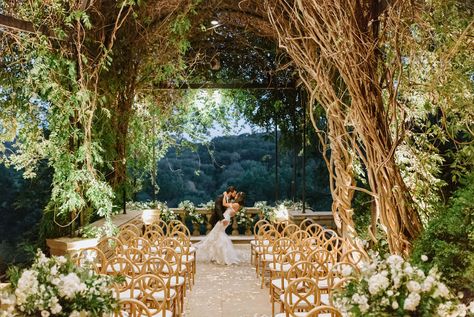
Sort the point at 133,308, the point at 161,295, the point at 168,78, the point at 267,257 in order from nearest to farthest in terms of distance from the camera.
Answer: the point at 133,308
the point at 161,295
the point at 267,257
the point at 168,78

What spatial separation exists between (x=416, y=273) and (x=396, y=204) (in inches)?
53.9

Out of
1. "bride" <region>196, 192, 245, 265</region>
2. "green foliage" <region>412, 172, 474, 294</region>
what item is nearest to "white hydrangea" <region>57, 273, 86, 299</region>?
"green foliage" <region>412, 172, 474, 294</region>

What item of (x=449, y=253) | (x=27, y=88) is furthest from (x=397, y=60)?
(x=27, y=88)

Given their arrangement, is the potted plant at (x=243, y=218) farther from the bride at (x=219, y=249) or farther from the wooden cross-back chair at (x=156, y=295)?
the wooden cross-back chair at (x=156, y=295)

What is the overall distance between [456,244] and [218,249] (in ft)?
18.4

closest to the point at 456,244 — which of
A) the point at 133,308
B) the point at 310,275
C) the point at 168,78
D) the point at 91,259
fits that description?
the point at 310,275

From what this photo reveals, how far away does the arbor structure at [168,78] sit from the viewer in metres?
3.95

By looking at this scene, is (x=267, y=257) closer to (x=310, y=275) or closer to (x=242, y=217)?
(x=310, y=275)

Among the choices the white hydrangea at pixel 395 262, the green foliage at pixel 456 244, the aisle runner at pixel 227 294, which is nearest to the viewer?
the white hydrangea at pixel 395 262

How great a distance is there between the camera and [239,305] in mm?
5758

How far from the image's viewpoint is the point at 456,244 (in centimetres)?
316

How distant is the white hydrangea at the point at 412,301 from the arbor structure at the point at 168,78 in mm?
1509

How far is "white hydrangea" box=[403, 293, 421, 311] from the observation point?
2.34 m

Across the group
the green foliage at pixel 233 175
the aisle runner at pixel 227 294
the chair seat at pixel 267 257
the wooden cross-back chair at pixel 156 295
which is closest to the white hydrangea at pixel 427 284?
the wooden cross-back chair at pixel 156 295
